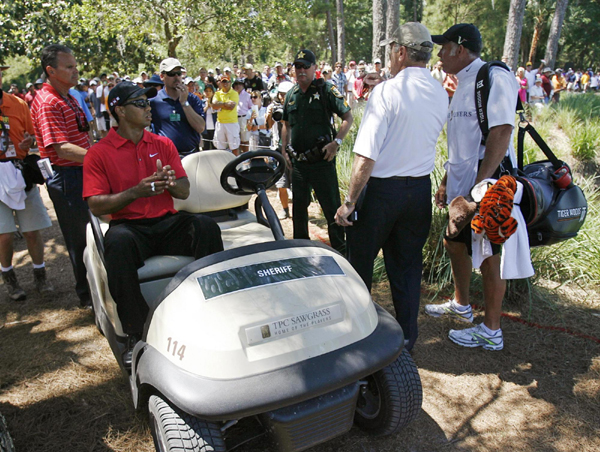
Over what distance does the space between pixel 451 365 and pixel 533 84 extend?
14.7 metres

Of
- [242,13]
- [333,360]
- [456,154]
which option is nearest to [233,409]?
[333,360]

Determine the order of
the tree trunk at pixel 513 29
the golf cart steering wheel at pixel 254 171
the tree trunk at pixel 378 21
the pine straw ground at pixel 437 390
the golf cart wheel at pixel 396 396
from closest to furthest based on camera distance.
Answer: the golf cart wheel at pixel 396 396, the pine straw ground at pixel 437 390, the golf cart steering wheel at pixel 254 171, the tree trunk at pixel 378 21, the tree trunk at pixel 513 29

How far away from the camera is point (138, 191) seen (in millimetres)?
2750

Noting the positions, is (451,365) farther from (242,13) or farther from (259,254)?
(242,13)

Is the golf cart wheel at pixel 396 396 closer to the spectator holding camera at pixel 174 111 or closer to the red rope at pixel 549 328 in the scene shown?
the red rope at pixel 549 328

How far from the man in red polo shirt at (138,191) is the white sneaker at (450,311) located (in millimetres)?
1827

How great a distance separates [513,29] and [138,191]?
13.5m

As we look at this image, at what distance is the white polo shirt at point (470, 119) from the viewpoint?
2.72 metres

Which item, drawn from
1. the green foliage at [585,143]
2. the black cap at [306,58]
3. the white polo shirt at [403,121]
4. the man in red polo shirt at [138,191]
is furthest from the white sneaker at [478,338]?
the green foliage at [585,143]

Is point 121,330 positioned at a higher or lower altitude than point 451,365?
higher

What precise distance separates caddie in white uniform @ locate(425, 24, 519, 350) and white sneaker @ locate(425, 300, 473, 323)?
0.30 meters

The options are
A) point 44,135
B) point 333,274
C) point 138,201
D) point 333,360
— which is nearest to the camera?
point 333,360

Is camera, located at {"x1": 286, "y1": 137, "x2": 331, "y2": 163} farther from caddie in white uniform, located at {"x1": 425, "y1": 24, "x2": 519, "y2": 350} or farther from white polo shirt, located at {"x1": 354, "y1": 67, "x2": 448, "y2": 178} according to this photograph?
white polo shirt, located at {"x1": 354, "y1": 67, "x2": 448, "y2": 178}

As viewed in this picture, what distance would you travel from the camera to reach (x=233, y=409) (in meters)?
1.64
